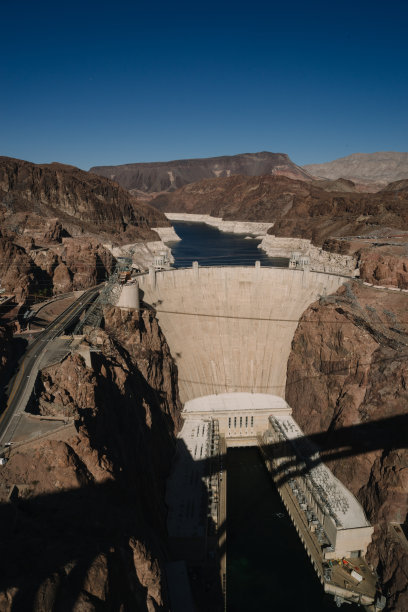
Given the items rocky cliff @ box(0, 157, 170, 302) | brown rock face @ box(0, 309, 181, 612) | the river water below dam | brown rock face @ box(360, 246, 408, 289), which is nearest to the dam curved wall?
brown rock face @ box(360, 246, 408, 289)

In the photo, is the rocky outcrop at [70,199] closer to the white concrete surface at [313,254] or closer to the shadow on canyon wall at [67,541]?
the white concrete surface at [313,254]

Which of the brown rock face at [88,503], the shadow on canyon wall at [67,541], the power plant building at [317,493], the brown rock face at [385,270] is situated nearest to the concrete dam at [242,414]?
the power plant building at [317,493]

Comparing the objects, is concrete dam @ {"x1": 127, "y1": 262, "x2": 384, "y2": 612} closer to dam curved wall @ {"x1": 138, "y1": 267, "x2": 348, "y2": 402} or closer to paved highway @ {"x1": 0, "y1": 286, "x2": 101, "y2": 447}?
dam curved wall @ {"x1": 138, "y1": 267, "x2": 348, "y2": 402}

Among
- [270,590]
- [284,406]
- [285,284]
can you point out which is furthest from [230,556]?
[285,284]

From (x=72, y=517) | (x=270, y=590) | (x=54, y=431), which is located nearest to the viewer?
(x=72, y=517)

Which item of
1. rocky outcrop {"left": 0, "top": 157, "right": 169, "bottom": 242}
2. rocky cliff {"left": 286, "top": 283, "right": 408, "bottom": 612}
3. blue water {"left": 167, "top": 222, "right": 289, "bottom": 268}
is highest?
rocky outcrop {"left": 0, "top": 157, "right": 169, "bottom": 242}

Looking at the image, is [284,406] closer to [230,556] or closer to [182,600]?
[230,556]

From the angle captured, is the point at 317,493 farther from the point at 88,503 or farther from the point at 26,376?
the point at 26,376
